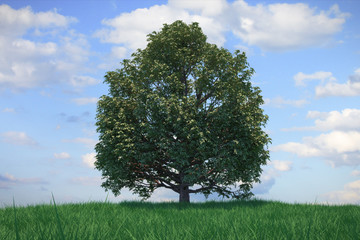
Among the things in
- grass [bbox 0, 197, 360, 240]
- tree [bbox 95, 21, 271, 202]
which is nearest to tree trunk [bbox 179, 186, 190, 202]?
tree [bbox 95, 21, 271, 202]

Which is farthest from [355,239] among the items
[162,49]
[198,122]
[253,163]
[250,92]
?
[162,49]

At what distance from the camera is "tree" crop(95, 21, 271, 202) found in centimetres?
1977

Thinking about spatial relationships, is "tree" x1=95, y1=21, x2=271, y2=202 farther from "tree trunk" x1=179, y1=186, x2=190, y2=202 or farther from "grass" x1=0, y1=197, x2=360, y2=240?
"grass" x1=0, y1=197, x2=360, y2=240

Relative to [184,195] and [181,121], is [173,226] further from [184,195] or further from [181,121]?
[184,195]

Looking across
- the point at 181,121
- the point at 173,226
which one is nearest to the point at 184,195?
the point at 181,121

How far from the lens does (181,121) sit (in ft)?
64.1

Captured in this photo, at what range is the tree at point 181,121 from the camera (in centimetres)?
1977

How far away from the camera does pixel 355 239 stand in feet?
16.0

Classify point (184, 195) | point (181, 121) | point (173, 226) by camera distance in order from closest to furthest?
point (173, 226), point (181, 121), point (184, 195)

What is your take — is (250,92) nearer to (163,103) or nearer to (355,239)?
(163,103)

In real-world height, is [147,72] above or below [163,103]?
above

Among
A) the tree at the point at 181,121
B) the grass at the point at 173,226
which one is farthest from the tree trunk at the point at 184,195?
the grass at the point at 173,226

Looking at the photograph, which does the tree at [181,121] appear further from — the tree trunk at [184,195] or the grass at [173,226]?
the grass at [173,226]

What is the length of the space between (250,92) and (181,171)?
24.7 ft
